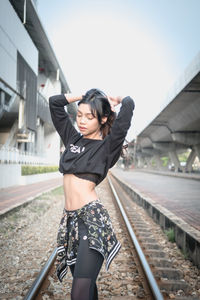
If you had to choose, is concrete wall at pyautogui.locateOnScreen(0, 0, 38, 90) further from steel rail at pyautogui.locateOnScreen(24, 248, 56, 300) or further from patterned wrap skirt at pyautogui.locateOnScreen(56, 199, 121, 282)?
patterned wrap skirt at pyautogui.locateOnScreen(56, 199, 121, 282)

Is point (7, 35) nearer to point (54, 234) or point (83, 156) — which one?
point (54, 234)

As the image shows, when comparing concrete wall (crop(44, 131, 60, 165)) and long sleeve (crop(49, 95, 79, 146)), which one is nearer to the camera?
long sleeve (crop(49, 95, 79, 146))

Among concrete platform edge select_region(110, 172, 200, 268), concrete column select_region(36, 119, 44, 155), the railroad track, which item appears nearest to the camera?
the railroad track

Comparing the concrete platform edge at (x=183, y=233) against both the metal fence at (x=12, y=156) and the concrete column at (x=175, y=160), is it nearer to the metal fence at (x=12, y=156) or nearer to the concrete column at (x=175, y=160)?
the metal fence at (x=12, y=156)

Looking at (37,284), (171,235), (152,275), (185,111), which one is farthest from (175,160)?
(37,284)

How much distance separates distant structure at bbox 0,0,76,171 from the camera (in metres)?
16.5

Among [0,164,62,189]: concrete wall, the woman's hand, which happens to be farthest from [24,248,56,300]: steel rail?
[0,164,62,189]: concrete wall

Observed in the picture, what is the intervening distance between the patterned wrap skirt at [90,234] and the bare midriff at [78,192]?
1.5 inches

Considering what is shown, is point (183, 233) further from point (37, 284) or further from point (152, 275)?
point (37, 284)

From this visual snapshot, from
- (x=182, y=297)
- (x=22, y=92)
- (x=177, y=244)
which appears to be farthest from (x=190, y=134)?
(x=182, y=297)

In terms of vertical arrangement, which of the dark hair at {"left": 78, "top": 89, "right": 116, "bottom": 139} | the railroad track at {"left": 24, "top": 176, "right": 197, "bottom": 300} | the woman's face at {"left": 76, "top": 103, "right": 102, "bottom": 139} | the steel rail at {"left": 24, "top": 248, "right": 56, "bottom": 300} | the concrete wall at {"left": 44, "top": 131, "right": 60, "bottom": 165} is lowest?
the railroad track at {"left": 24, "top": 176, "right": 197, "bottom": 300}

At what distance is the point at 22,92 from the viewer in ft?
66.6

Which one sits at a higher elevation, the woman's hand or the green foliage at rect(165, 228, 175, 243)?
the woman's hand

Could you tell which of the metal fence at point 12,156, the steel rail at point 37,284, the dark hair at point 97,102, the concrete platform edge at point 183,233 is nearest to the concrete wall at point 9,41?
the metal fence at point 12,156
